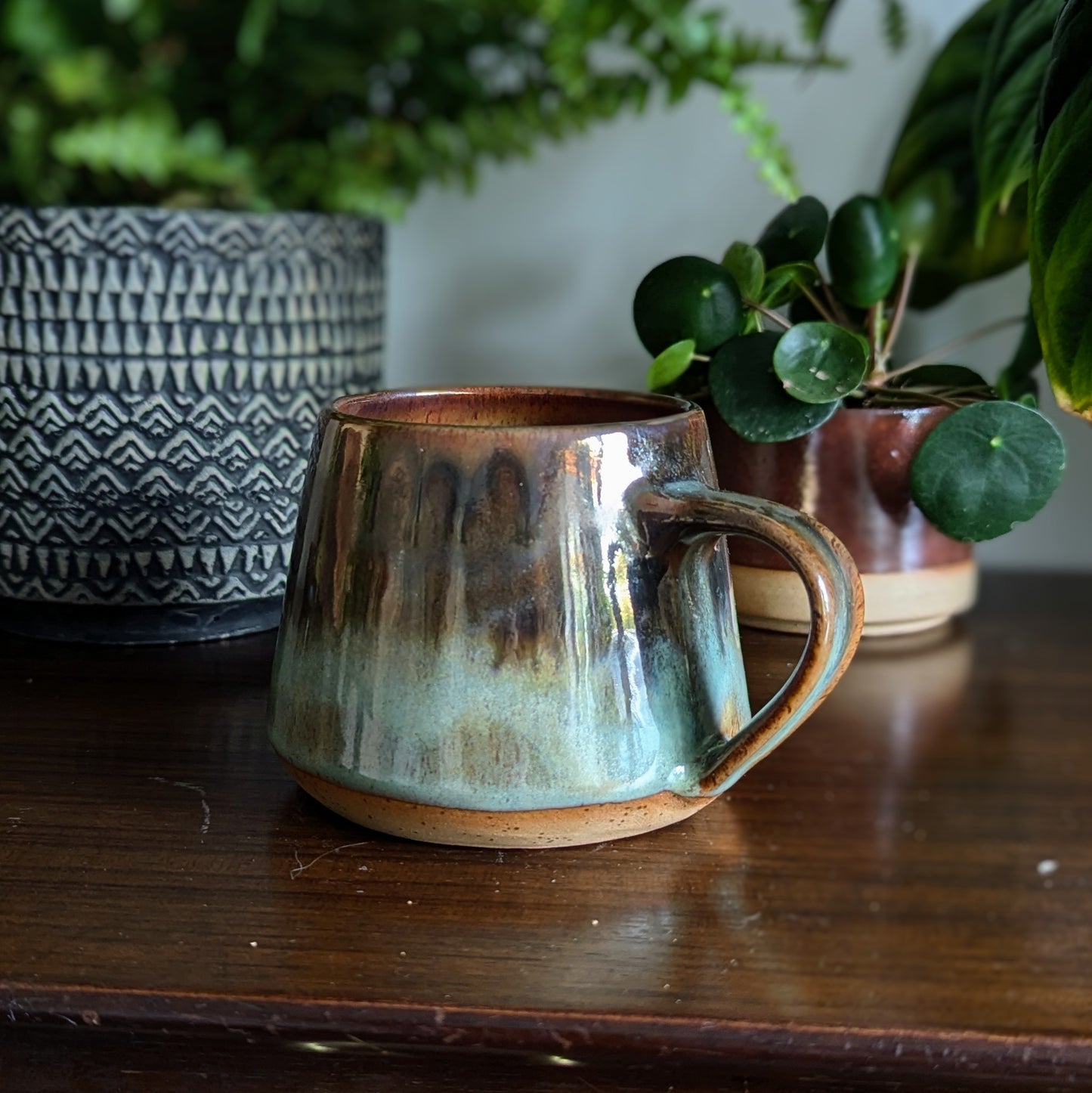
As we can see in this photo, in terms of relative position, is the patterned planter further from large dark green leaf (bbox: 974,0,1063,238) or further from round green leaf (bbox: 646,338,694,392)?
large dark green leaf (bbox: 974,0,1063,238)

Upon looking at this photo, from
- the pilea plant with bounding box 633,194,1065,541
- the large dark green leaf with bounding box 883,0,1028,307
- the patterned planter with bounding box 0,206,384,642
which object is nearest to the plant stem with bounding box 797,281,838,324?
the pilea plant with bounding box 633,194,1065,541

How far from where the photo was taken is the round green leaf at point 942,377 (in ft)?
1.67

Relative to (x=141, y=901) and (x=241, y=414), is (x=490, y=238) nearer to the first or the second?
(x=241, y=414)

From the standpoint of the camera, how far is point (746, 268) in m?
0.48

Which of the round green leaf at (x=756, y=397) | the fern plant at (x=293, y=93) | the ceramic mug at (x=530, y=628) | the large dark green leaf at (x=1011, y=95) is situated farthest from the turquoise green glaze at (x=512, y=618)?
the fern plant at (x=293, y=93)

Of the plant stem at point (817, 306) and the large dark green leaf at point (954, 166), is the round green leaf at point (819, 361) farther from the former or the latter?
the large dark green leaf at point (954, 166)

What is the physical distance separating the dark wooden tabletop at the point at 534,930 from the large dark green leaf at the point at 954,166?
0.25 m

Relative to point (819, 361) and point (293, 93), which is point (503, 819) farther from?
point (293, 93)

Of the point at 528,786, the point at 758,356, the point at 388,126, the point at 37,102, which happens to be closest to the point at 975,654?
the point at 758,356

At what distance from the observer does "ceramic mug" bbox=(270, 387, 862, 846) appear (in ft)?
1.14

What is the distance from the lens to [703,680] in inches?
14.7

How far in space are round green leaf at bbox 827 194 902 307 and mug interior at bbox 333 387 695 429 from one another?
0.13m

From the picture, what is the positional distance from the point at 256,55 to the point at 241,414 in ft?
0.91

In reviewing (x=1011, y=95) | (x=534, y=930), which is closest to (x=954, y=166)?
(x=1011, y=95)
